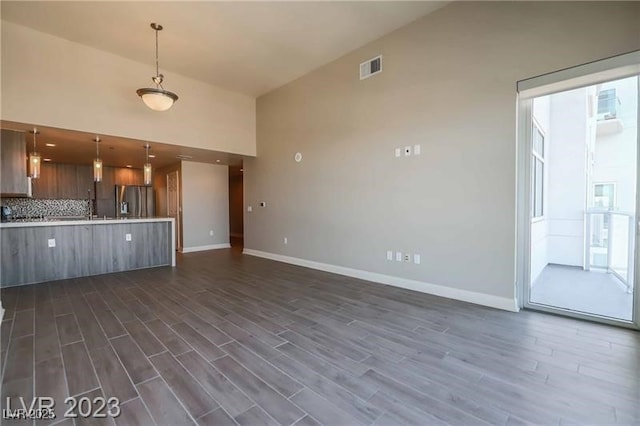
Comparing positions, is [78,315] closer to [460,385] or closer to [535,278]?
[460,385]

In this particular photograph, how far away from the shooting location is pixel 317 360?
2.21 metres

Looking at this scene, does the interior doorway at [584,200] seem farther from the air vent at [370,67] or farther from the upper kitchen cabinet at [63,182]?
the upper kitchen cabinet at [63,182]

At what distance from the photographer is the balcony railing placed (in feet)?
13.2

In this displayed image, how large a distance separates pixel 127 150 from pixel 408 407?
284 inches

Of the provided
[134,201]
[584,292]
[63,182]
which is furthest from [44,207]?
[584,292]

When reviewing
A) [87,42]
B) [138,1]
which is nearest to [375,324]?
[138,1]

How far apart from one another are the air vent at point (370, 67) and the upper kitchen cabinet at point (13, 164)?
17.7 ft

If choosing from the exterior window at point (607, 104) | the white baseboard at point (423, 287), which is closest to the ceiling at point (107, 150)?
the white baseboard at point (423, 287)

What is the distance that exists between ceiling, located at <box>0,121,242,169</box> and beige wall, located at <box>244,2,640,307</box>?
2.90 m

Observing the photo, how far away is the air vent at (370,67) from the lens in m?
4.32

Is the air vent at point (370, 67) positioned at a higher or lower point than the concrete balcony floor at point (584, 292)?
higher

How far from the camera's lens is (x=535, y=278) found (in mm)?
4355

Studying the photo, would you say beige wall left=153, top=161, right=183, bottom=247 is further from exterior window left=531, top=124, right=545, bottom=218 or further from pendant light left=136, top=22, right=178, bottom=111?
exterior window left=531, top=124, right=545, bottom=218

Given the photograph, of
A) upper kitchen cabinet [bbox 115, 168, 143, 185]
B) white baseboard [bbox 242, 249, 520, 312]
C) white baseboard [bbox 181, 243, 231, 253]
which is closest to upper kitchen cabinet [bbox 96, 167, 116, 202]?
upper kitchen cabinet [bbox 115, 168, 143, 185]
